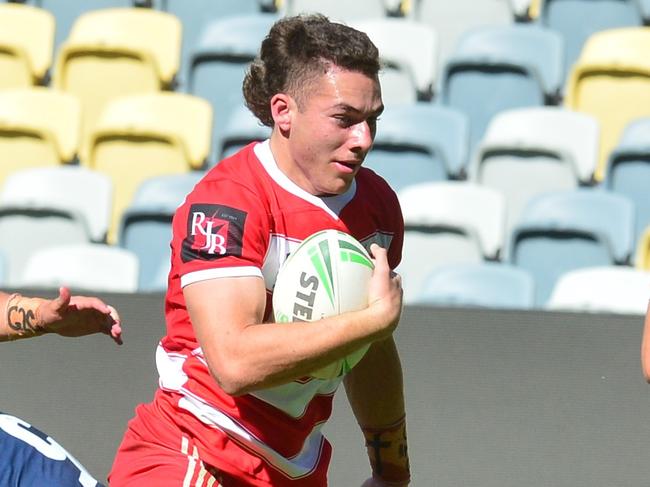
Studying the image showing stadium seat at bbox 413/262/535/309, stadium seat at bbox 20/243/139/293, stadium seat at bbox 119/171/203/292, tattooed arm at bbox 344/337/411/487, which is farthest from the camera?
stadium seat at bbox 119/171/203/292

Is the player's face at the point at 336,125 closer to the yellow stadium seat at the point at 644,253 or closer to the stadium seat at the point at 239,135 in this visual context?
the yellow stadium seat at the point at 644,253

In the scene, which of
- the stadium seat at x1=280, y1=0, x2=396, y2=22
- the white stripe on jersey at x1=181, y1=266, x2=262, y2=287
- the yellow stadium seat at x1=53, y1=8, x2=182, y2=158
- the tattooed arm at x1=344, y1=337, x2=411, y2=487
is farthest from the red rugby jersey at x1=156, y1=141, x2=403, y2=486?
the stadium seat at x1=280, y1=0, x2=396, y2=22

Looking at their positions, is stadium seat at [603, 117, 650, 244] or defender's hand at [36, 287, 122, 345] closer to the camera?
defender's hand at [36, 287, 122, 345]

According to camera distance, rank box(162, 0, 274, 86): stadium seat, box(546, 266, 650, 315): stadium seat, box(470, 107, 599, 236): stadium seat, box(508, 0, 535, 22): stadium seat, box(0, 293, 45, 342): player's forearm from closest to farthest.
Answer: box(0, 293, 45, 342): player's forearm → box(546, 266, 650, 315): stadium seat → box(470, 107, 599, 236): stadium seat → box(508, 0, 535, 22): stadium seat → box(162, 0, 274, 86): stadium seat

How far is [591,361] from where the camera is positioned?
13.3ft

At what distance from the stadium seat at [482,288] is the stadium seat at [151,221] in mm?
1344

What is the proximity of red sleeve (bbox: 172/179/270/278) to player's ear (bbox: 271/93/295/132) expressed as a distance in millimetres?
165

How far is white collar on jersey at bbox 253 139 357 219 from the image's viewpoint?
282 centimetres

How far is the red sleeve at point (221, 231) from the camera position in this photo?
264 centimetres

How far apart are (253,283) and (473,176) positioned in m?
3.70

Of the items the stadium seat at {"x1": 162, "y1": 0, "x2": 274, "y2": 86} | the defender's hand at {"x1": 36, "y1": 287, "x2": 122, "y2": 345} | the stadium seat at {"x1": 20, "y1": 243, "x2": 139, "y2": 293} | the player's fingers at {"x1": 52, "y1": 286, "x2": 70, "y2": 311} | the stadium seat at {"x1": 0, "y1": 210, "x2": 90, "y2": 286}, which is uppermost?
the player's fingers at {"x1": 52, "y1": 286, "x2": 70, "y2": 311}

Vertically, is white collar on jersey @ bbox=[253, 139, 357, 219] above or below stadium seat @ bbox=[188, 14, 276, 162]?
above

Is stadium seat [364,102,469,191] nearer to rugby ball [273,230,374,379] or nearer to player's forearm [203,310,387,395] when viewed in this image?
rugby ball [273,230,374,379]

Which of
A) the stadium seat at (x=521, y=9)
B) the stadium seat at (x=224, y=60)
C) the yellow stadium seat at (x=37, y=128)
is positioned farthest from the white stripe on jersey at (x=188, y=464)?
the stadium seat at (x=521, y=9)
